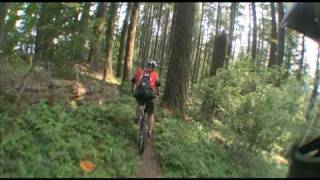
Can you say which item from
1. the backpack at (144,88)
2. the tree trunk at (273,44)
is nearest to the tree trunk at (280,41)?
the tree trunk at (273,44)

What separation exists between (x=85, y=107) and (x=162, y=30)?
30.0 metres

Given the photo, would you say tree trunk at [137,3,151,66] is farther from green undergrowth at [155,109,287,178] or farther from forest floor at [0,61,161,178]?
green undergrowth at [155,109,287,178]

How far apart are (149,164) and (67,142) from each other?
78.0 inches

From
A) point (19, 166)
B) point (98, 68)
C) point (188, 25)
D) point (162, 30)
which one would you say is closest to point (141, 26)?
point (162, 30)

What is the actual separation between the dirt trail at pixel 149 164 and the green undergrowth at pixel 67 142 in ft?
0.66

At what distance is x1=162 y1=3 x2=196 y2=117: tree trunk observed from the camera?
51.4 feet

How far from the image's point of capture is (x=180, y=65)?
15.7 m

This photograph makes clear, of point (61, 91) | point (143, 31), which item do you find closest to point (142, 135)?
point (61, 91)

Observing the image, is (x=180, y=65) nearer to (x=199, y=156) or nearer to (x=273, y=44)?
(x=199, y=156)

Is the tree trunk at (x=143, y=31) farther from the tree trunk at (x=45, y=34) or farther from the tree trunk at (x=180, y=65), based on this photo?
the tree trunk at (x=45, y=34)

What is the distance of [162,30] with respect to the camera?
43.1 metres

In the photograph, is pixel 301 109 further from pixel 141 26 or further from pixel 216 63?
pixel 141 26

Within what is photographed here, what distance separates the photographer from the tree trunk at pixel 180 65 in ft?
51.4

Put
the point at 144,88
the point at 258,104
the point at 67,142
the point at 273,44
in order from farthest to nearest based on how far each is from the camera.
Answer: the point at 273,44 → the point at 258,104 → the point at 144,88 → the point at 67,142
